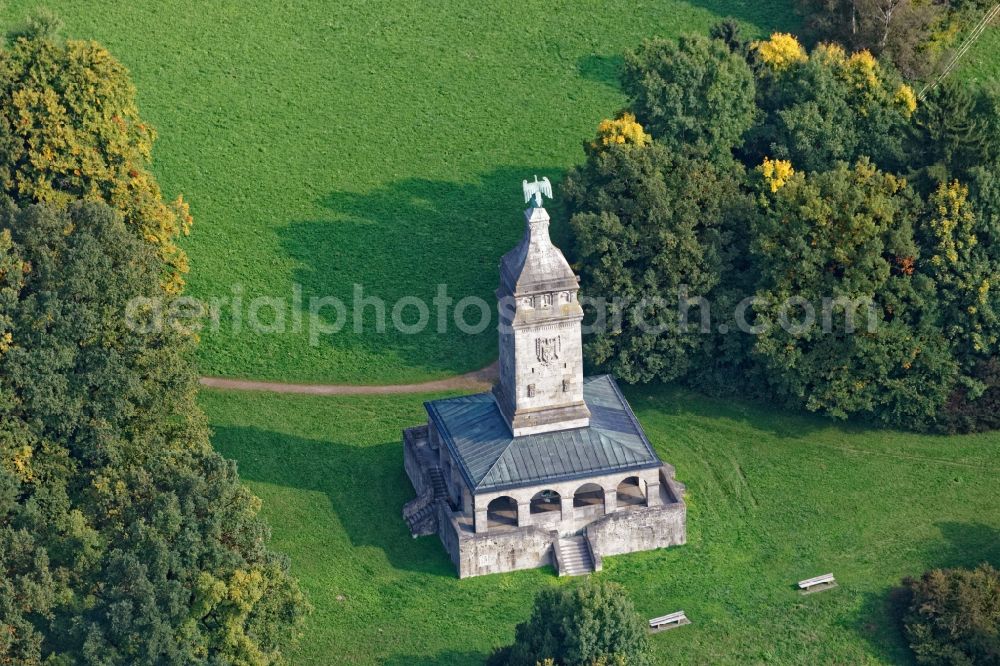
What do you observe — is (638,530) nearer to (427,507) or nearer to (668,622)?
(668,622)

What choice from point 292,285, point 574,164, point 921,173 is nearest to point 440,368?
point 292,285

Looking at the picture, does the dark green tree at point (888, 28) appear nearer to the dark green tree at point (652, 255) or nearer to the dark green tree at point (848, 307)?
the dark green tree at point (848, 307)

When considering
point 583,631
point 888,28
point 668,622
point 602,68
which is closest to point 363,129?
point 602,68

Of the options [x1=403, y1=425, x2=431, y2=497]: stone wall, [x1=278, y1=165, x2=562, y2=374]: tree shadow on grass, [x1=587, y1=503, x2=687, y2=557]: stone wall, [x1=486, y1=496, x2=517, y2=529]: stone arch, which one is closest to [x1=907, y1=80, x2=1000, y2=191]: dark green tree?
[x1=278, y1=165, x2=562, y2=374]: tree shadow on grass

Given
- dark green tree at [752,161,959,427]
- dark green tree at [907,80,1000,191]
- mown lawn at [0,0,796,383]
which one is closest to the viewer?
dark green tree at [752,161,959,427]

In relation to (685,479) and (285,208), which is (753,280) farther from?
(285,208)

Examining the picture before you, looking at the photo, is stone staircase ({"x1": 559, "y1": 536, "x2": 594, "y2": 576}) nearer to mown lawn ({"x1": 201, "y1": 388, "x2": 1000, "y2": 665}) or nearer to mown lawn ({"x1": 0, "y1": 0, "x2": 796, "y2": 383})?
mown lawn ({"x1": 201, "y1": 388, "x2": 1000, "y2": 665})
